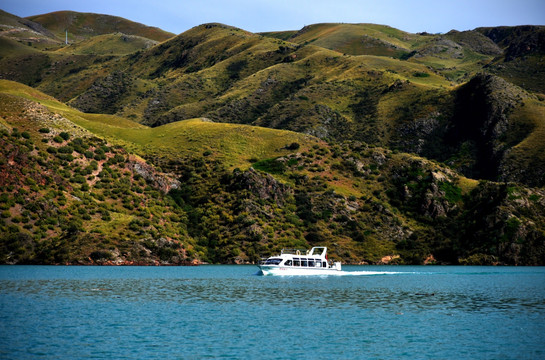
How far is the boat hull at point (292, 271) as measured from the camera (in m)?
97.0

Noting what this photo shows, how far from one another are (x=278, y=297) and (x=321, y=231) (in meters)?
78.9

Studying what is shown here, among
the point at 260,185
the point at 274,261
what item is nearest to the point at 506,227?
the point at 260,185

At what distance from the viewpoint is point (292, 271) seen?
325 ft

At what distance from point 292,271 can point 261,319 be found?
5126 cm

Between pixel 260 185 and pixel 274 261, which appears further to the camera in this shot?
pixel 260 185

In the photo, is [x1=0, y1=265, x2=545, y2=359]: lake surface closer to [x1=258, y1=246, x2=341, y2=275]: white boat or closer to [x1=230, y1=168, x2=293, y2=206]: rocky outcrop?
[x1=258, y1=246, x2=341, y2=275]: white boat

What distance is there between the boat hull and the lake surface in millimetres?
14185

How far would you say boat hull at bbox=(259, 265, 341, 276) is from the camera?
97000mm

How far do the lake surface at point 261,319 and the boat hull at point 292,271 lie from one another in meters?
14.2

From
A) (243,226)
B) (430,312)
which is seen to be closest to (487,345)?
(430,312)

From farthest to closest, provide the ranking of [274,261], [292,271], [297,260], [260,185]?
[260,185] < [297,260] < [274,261] < [292,271]

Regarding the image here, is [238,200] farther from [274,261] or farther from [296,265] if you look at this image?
[274,261]

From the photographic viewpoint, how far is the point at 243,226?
444ft

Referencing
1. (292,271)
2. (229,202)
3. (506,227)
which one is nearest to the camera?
(292,271)
